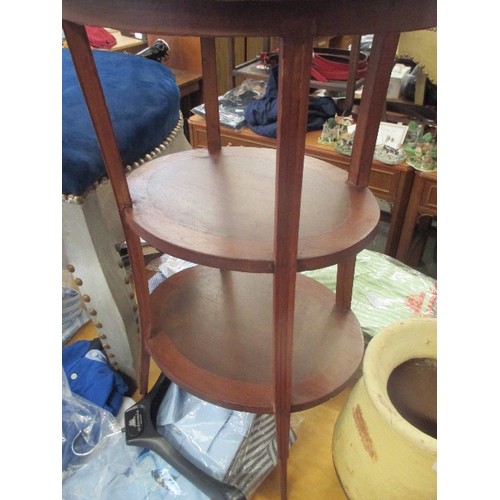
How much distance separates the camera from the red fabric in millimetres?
1879

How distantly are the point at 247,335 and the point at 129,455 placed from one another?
0.35m

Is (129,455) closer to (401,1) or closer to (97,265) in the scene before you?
(97,265)

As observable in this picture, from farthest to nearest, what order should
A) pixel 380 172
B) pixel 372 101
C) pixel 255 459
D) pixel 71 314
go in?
1. pixel 380 172
2. pixel 71 314
3. pixel 255 459
4. pixel 372 101

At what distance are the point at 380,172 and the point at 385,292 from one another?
402 mm

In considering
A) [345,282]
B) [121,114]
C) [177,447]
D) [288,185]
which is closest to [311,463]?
[177,447]

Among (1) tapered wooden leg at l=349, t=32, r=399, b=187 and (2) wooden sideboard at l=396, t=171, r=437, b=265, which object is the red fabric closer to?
(2) wooden sideboard at l=396, t=171, r=437, b=265

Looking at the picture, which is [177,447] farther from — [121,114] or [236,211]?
[121,114]

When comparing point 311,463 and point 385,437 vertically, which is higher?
point 385,437

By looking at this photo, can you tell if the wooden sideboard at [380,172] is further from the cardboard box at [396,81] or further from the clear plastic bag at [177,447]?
the clear plastic bag at [177,447]

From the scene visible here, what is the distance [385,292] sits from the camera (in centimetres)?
117

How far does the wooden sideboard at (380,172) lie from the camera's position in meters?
1.33
